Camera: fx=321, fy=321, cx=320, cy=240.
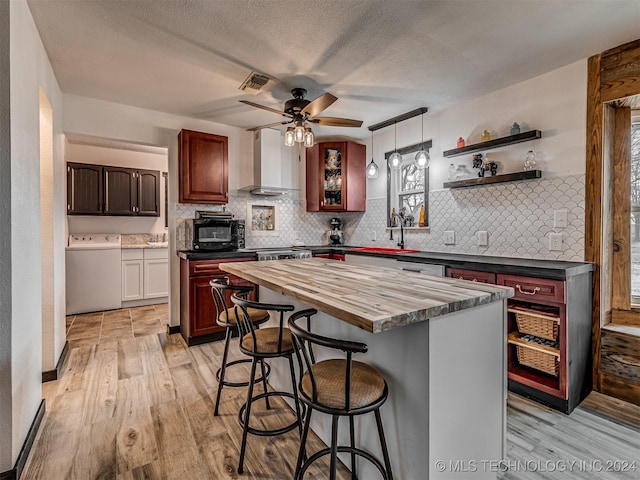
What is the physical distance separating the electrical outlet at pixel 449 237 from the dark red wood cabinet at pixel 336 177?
1344 mm

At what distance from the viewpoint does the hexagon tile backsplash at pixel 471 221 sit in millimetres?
2520

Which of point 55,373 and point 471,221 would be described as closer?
point 55,373

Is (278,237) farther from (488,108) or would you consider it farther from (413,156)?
(488,108)

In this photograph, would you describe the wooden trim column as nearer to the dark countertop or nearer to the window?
the dark countertop

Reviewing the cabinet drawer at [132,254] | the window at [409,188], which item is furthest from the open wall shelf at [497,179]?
the cabinet drawer at [132,254]

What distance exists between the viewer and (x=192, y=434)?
1.84 m

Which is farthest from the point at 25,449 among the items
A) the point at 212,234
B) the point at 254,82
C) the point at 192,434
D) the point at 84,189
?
the point at 84,189

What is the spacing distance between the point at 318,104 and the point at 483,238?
1971mm

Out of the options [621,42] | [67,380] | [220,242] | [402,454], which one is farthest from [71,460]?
[621,42]

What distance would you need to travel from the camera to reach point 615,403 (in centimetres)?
214

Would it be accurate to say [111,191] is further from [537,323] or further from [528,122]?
[537,323]

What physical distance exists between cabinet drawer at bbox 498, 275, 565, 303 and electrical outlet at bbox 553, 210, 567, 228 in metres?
0.68

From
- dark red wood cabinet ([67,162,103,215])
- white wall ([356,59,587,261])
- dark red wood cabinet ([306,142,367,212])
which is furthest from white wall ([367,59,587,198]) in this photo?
dark red wood cabinet ([67,162,103,215])

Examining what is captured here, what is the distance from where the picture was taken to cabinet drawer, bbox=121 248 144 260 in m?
4.74
